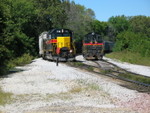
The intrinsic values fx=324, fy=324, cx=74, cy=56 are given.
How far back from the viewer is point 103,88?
42.6 ft

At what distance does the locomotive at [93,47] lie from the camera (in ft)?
135

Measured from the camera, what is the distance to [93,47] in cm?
4106

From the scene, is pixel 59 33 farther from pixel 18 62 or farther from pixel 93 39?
pixel 93 39

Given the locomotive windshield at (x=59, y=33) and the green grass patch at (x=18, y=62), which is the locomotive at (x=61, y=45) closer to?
the locomotive windshield at (x=59, y=33)

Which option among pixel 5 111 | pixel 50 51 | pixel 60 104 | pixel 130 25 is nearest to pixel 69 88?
pixel 60 104

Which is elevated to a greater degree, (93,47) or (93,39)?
(93,39)

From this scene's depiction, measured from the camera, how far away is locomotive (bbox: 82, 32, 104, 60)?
135 feet

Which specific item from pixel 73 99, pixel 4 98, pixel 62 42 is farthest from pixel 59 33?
pixel 73 99

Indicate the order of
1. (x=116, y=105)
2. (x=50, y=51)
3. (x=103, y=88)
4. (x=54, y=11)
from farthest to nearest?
1. (x=54, y=11)
2. (x=50, y=51)
3. (x=103, y=88)
4. (x=116, y=105)

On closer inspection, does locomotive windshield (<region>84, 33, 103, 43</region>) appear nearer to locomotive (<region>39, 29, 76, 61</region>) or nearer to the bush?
locomotive (<region>39, 29, 76, 61</region>)

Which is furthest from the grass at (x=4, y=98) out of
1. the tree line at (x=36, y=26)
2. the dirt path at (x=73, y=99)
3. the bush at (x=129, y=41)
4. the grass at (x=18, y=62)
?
the bush at (x=129, y=41)

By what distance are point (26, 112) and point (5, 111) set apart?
0.67 metres

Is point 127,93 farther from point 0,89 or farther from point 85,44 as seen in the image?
point 85,44

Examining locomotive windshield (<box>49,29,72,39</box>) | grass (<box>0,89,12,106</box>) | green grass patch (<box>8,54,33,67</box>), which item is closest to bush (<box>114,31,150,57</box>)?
locomotive windshield (<box>49,29,72,39</box>)
